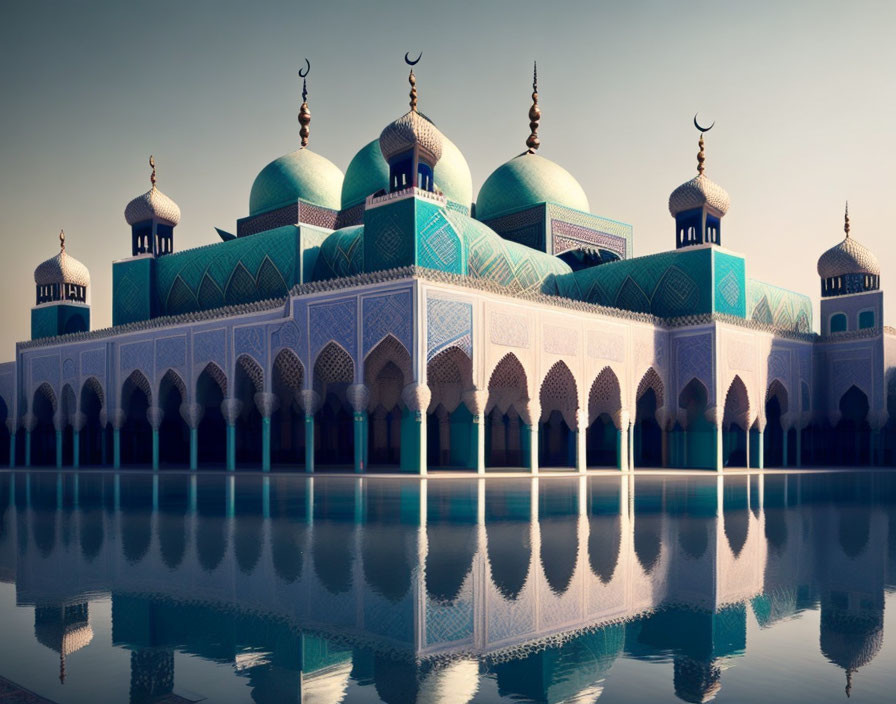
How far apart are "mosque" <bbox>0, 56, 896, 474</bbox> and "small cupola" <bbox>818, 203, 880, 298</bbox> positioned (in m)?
0.06

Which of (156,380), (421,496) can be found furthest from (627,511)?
(156,380)

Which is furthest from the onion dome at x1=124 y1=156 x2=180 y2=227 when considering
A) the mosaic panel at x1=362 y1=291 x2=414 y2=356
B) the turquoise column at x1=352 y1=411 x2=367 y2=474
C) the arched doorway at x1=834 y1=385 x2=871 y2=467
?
the arched doorway at x1=834 y1=385 x2=871 y2=467

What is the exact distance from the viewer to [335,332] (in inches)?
674

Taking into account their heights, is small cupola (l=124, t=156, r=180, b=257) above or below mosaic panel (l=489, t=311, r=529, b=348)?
above

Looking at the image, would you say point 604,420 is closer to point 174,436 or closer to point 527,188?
point 527,188

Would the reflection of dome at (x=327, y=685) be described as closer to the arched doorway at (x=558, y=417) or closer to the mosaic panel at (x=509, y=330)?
the mosaic panel at (x=509, y=330)

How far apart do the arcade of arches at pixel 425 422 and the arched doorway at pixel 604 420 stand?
0.12 ft

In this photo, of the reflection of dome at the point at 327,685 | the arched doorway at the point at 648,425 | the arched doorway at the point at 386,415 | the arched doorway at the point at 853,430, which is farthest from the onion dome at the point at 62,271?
the reflection of dome at the point at 327,685

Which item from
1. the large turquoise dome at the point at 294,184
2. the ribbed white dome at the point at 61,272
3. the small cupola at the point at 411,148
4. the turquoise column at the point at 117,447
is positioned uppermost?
the large turquoise dome at the point at 294,184

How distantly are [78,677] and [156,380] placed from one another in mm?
19633

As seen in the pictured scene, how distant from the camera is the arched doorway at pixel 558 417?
19.5 m

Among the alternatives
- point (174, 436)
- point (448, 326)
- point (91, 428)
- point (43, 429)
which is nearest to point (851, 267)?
point (448, 326)

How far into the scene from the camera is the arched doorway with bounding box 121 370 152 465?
938 inches

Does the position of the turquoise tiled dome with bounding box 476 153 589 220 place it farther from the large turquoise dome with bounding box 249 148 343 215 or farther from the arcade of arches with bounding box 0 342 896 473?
the arcade of arches with bounding box 0 342 896 473
